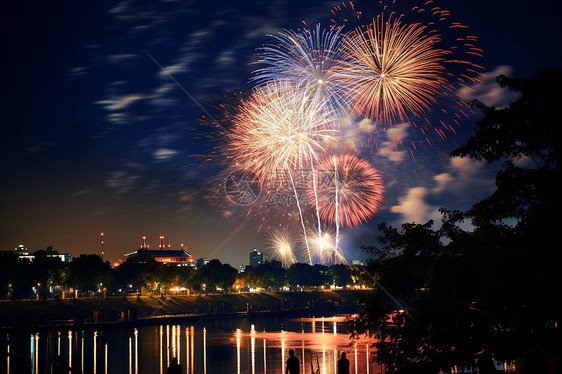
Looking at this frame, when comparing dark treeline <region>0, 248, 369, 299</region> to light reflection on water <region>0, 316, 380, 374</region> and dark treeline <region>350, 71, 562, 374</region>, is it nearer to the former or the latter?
light reflection on water <region>0, 316, 380, 374</region>

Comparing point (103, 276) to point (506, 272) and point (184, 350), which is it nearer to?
point (184, 350)

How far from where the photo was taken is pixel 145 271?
152 meters

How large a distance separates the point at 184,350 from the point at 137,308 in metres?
65.4

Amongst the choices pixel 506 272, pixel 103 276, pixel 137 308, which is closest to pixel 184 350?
pixel 506 272

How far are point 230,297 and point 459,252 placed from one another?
138 metres

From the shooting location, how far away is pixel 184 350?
6075 centimetres

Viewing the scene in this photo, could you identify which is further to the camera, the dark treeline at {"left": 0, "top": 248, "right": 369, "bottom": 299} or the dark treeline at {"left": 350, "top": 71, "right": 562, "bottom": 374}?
the dark treeline at {"left": 0, "top": 248, "right": 369, "bottom": 299}

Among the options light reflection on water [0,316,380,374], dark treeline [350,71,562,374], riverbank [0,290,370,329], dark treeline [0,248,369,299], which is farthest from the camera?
dark treeline [0,248,369,299]

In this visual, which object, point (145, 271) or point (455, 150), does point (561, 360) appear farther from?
point (145, 271)

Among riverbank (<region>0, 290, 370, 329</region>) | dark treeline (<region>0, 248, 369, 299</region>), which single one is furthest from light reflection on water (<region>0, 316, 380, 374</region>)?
dark treeline (<region>0, 248, 369, 299</region>)

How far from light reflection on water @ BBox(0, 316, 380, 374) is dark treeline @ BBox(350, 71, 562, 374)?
8907mm

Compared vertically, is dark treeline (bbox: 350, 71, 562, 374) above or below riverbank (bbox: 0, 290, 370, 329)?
above

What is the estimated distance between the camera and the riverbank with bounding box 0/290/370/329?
90.6 metres

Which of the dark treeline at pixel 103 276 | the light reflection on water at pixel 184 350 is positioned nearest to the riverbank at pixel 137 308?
the light reflection on water at pixel 184 350
